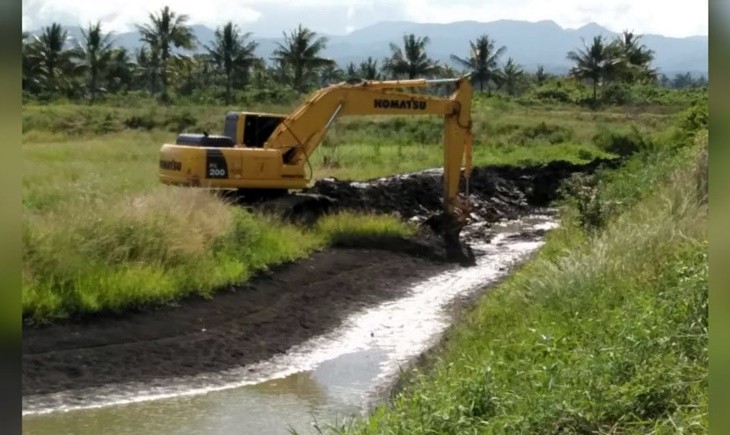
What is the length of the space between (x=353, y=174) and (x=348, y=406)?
15445mm

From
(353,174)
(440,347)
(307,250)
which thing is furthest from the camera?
(353,174)

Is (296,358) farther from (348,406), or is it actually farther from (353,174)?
(353,174)

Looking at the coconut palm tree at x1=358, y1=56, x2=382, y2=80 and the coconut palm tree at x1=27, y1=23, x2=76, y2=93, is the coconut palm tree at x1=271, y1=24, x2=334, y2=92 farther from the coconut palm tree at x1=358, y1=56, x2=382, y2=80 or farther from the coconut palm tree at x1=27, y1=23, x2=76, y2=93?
the coconut palm tree at x1=27, y1=23, x2=76, y2=93

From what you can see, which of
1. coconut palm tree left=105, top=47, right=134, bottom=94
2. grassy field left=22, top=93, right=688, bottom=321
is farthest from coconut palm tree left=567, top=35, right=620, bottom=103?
coconut palm tree left=105, top=47, right=134, bottom=94

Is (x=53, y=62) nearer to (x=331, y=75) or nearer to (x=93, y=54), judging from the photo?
(x=93, y=54)

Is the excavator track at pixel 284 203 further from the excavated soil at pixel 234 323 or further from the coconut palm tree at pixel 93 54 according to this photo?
the coconut palm tree at pixel 93 54

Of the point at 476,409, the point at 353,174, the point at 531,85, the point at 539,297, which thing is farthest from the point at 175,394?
the point at 531,85

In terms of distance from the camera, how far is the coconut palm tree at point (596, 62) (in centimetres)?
5656

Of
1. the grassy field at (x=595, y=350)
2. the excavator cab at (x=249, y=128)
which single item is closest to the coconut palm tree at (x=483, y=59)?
the excavator cab at (x=249, y=128)

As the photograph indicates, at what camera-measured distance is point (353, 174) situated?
2441 cm

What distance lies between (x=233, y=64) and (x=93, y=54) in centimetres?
921

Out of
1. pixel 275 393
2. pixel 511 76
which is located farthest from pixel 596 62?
pixel 275 393

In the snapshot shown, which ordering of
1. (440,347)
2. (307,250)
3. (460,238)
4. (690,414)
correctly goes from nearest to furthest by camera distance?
(690,414), (440,347), (307,250), (460,238)

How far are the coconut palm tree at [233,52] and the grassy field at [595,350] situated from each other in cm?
4845
